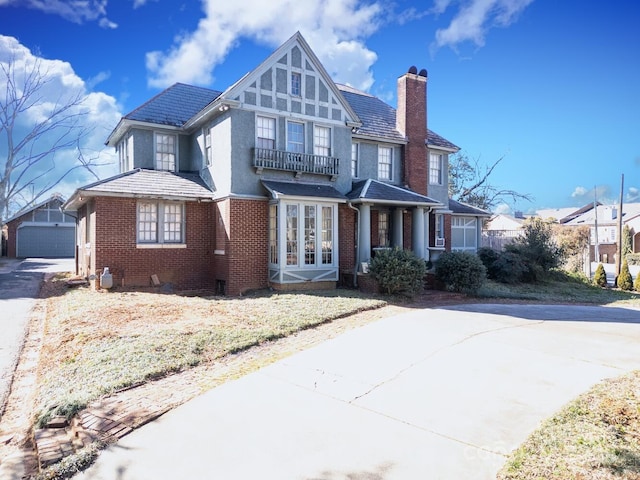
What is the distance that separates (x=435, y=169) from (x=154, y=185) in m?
12.6

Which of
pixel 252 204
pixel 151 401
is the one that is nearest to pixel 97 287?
pixel 252 204

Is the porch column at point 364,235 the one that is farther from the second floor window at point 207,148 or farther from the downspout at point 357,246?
the second floor window at point 207,148

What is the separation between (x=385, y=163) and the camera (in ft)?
62.9

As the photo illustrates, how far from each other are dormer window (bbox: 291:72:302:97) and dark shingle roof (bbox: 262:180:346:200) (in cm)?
315

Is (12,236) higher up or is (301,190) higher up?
(301,190)

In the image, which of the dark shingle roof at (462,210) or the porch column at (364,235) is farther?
the dark shingle roof at (462,210)

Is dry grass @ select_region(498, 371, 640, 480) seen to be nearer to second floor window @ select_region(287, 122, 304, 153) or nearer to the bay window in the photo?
second floor window @ select_region(287, 122, 304, 153)

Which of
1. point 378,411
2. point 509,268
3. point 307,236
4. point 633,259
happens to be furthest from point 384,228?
point 633,259

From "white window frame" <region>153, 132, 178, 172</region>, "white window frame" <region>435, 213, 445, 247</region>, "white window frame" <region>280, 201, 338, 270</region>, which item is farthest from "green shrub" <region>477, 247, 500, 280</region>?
"white window frame" <region>153, 132, 178, 172</region>

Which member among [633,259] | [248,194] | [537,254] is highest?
[248,194]

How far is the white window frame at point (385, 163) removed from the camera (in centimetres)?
1897

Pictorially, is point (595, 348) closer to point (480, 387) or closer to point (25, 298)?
point (480, 387)

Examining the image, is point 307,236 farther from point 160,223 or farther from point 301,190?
point 160,223

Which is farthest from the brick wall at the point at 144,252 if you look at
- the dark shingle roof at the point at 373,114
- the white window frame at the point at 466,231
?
the white window frame at the point at 466,231
